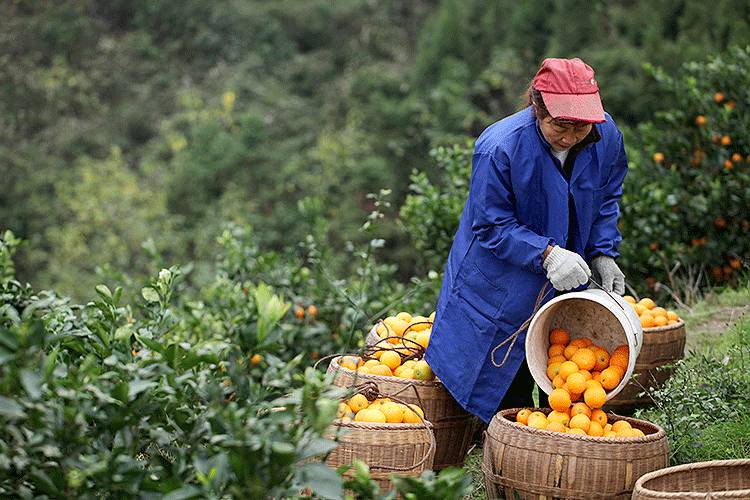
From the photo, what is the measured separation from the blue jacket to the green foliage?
0.63m

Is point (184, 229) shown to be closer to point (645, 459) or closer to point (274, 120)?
point (274, 120)

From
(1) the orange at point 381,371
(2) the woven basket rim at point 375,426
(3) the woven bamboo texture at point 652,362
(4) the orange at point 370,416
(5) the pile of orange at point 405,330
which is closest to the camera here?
(2) the woven basket rim at point 375,426

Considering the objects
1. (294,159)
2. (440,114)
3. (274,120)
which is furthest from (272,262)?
(274,120)

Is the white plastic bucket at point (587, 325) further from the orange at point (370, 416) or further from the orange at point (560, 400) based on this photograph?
the orange at point (370, 416)

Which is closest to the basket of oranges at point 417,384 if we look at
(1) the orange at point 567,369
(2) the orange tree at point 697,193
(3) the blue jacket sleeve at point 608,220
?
(1) the orange at point 567,369

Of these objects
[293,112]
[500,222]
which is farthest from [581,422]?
[293,112]

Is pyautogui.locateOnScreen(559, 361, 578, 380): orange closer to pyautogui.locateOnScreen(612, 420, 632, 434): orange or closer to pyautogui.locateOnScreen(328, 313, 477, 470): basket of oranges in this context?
pyautogui.locateOnScreen(612, 420, 632, 434): orange

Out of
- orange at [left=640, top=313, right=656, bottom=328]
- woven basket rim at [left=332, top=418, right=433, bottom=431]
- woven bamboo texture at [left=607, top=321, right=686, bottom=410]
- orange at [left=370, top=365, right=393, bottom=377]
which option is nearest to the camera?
woven basket rim at [left=332, top=418, right=433, bottom=431]

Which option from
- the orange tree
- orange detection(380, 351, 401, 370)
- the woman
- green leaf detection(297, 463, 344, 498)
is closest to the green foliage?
the woman

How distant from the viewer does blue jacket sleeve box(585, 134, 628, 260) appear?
358 centimetres

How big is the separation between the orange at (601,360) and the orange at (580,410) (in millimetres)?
148

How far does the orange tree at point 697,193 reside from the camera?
5793mm

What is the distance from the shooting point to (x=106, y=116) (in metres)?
20.1

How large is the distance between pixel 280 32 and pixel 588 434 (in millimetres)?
19984
